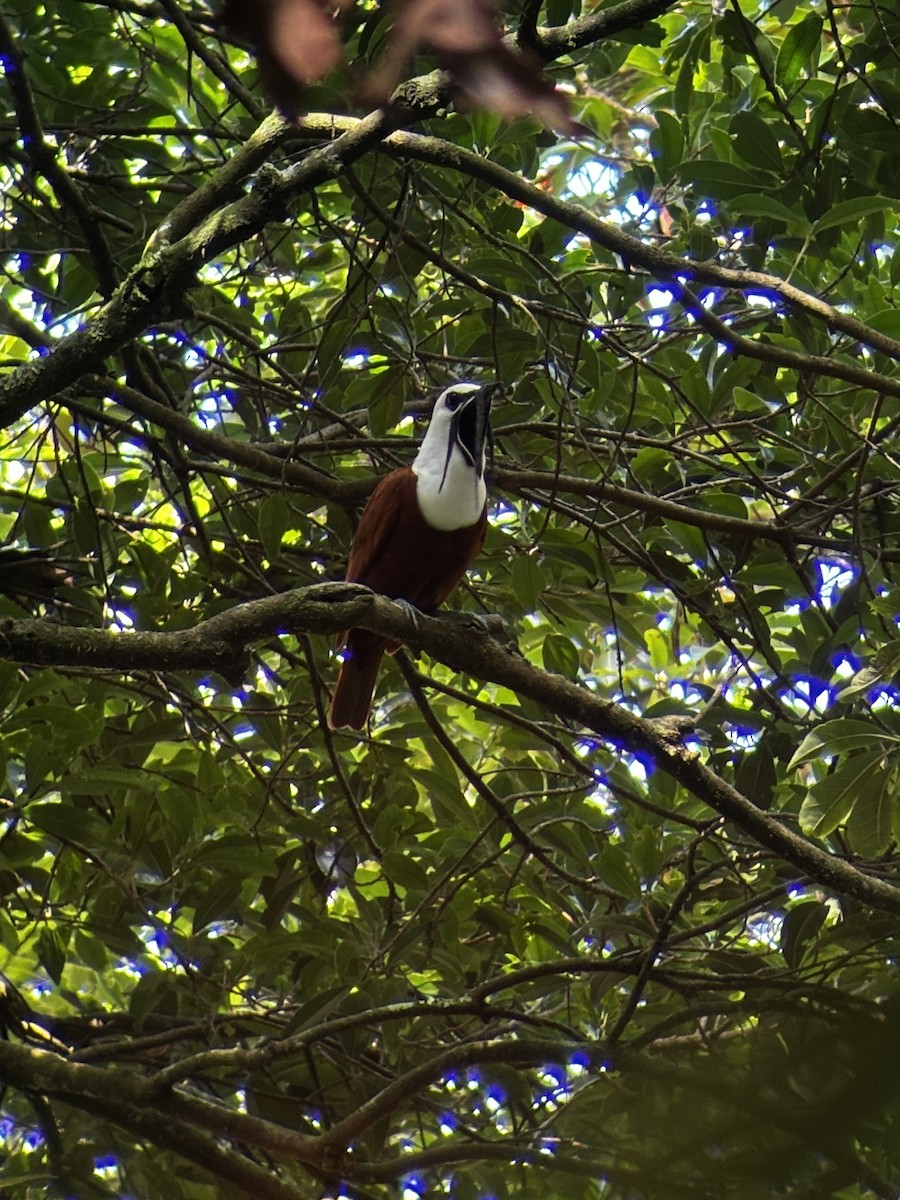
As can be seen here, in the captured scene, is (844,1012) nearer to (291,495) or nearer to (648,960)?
(648,960)

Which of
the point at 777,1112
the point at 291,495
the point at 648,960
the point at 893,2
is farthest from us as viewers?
the point at 291,495

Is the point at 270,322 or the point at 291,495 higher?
the point at 270,322

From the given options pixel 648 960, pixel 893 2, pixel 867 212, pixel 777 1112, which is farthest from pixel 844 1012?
pixel 893 2

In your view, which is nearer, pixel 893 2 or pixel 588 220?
pixel 588 220

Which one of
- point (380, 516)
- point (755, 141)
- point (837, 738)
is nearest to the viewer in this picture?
point (837, 738)

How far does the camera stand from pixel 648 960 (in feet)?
8.75

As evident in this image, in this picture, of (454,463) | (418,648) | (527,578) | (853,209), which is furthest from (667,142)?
(418,648)

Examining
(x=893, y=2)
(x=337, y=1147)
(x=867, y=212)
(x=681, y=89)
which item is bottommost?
(x=337, y=1147)

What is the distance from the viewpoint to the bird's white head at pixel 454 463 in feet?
12.0

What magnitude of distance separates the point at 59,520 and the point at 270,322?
994 millimetres

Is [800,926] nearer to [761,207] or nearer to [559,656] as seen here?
[559,656]

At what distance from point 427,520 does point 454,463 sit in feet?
0.65

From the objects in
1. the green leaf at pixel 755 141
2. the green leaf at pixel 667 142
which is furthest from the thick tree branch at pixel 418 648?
the green leaf at pixel 667 142

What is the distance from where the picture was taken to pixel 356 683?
377 cm
